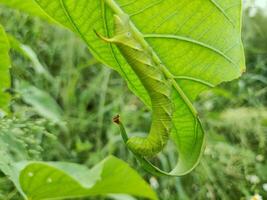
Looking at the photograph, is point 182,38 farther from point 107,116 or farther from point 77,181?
point 107,116

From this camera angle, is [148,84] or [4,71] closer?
[148,84]

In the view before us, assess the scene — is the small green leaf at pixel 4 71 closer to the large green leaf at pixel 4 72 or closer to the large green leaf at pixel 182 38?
the large green leaf at pixel 4 72

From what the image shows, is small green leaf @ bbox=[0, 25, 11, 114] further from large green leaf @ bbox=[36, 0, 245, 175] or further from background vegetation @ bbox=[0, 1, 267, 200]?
background vegetation @ bbox=[0, 1, 267, 200]

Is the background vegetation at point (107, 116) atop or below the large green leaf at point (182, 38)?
below

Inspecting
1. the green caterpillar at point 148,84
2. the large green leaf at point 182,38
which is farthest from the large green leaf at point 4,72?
the green caterpillar at point 148,84

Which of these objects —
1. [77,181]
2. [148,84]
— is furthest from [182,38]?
[77,181]

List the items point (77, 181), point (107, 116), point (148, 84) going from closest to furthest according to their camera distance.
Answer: point (148, 84), point (77, 181), point (107, 116)

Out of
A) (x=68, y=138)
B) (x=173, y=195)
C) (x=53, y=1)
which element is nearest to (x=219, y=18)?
(x=53, y=1)
